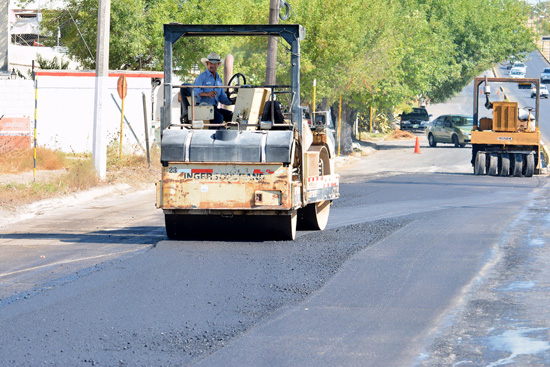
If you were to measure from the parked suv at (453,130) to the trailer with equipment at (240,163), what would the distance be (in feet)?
106

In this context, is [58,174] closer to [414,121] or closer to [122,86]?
[122,86]

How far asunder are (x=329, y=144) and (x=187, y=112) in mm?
2457

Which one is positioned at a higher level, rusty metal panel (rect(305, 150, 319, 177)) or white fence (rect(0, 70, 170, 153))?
white fence (rect(0, 70, 170, 153))

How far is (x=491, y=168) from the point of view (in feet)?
91.2

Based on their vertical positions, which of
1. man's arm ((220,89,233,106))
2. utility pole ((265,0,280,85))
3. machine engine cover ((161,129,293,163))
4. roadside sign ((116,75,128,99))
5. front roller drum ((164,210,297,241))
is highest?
utility pole ((265,0,280,85))

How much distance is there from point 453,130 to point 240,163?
3397 centimetres

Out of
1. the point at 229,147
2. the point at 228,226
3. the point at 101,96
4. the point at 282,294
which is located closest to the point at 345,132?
the point at 101,96

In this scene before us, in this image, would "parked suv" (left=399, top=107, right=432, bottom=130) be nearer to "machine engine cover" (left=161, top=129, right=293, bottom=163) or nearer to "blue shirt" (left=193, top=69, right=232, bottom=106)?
"blue shirt" (left=193, top=69, right=232, bottom=106)

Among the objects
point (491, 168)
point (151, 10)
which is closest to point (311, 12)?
point (151, 10)

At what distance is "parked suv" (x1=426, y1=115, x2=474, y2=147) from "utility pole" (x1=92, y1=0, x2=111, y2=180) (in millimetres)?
26536

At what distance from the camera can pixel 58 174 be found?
20.7 m

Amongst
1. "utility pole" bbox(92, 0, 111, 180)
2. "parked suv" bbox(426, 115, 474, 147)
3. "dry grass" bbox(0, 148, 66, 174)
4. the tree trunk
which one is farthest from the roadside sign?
"parked suv" bbox(426, 115, 474, 147)

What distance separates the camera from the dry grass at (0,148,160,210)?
17000 mm

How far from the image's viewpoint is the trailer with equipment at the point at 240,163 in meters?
11.5
